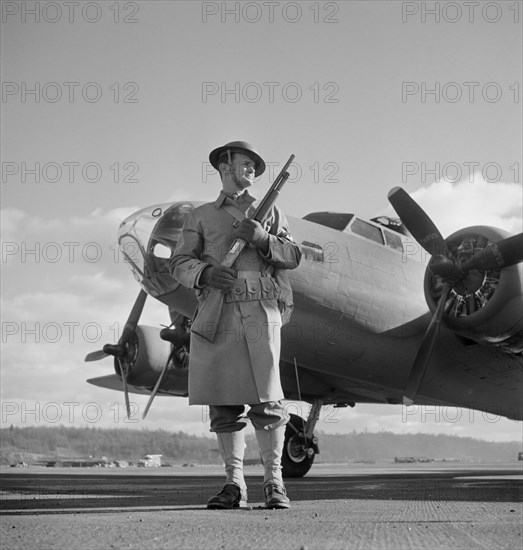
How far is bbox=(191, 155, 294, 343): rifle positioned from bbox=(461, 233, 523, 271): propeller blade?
6942mm

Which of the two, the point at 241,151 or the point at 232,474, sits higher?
the point at 241,151

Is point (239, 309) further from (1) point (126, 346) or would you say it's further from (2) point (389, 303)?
(1) point (126, 346)

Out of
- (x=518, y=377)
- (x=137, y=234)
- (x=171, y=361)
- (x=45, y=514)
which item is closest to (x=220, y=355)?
(x=45, y=514)

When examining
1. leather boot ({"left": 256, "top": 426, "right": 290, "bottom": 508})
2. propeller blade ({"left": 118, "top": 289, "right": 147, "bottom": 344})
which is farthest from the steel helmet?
propeller blade ({"left": 118, "top": 289, "right": 147, "bottom": 344})

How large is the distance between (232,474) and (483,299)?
7.80 m

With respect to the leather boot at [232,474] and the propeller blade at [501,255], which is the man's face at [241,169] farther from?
the propeller blade at [501,255]

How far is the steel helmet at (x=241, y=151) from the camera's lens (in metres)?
5.75

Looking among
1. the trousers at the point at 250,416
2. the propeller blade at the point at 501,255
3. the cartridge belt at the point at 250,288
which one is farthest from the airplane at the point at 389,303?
the trousers at the point at 250,416

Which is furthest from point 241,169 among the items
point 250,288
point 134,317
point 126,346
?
point 126,346

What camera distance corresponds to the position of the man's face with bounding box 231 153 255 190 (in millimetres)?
5793

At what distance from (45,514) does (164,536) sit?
148 centimetres

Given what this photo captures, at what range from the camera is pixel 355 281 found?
1282cm

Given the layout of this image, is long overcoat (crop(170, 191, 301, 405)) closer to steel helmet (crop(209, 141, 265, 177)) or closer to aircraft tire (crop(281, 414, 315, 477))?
steel helmet (crop(209, 141, 265, 177))

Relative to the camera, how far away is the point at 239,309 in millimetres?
5512
